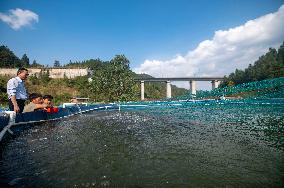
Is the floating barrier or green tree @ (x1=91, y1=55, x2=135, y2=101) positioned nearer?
the floating barrier

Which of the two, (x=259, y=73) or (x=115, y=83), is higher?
(x=259, y=73)

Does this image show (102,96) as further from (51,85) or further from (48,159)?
(48,159)

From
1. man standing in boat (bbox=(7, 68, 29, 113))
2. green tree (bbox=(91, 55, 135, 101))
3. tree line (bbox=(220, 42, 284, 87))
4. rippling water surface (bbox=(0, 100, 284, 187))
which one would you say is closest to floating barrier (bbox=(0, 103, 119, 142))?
man standing in boat (bbox=(7, 68, 29, 113))

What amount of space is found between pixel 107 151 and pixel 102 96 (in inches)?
1861

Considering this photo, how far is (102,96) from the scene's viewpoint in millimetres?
52500

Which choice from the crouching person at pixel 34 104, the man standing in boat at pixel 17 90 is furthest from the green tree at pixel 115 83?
the man standing in boat at pixel 17 90

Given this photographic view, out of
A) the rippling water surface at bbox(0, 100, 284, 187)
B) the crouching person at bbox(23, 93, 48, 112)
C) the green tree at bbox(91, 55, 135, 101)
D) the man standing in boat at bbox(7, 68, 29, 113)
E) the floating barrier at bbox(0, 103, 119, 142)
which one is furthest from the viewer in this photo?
the green tree at bbox(91, 55, 135, 101)

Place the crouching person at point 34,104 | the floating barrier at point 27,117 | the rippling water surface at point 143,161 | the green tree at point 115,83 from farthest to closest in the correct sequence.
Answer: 1. the green tree at point 115,83
2. the crouching person at point 34,104
3. the floating barrier at point 27,117
4. the rippling water surface at point 143,161

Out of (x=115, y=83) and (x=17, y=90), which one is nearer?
(x=17, y=90)

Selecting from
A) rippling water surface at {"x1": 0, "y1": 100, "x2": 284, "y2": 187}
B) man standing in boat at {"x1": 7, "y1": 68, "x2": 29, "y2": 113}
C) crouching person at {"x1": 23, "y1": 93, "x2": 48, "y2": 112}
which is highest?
man standing in boat at {"x1": 7, "y1": 68, "x2": 29, "y2": 113}

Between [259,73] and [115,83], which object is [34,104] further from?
[259,73]

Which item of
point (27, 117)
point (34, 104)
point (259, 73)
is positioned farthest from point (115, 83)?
point (259, 73)

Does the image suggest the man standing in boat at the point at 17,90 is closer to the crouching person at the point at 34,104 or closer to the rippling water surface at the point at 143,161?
the crouching person at the point at 34,104

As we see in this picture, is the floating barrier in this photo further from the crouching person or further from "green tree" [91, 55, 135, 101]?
"green tree" [91, 55, 135, 101]
